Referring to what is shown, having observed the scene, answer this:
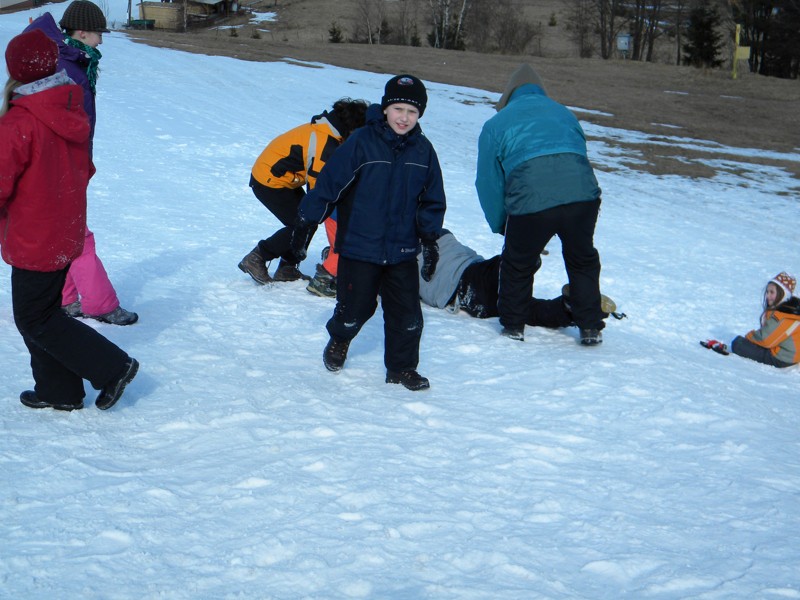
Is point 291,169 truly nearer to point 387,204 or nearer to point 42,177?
point 387,204

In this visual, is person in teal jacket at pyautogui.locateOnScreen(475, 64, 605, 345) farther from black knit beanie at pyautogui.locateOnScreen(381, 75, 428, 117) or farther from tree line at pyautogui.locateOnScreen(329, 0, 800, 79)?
tree line at pyautogui.locateOnScreen(329, 0, 800, 79)

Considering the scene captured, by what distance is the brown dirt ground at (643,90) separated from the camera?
666 inches

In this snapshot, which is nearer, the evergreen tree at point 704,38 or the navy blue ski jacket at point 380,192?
the navy blue ski jacket at point 380,192

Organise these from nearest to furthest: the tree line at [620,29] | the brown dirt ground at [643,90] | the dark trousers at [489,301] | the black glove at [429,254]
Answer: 1. the black glove at [429,254]
2. the dark trousers at [489,301]
3. the brown dirt ground at [643,90]
4. the tree line at [620,29]

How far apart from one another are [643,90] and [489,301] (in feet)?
65.8

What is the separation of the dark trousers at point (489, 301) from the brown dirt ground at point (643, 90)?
826cm

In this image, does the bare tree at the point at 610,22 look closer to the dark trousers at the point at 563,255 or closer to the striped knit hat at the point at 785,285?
the striped knit hat at the point at 785,285

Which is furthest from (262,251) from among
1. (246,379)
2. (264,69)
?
(264,69)

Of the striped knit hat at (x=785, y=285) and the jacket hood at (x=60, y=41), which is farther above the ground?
the jacket hood at (x=60, y=41)

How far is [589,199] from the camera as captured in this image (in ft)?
17.2

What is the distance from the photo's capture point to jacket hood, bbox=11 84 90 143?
139 inches

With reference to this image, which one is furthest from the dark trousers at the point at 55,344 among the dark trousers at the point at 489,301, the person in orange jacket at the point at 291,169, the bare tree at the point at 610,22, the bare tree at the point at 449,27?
the bare tree at the point at 610,22

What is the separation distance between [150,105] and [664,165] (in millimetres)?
8311

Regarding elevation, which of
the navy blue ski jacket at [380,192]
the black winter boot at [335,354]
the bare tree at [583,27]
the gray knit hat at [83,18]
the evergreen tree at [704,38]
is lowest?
the black winter boot at [335,354]
